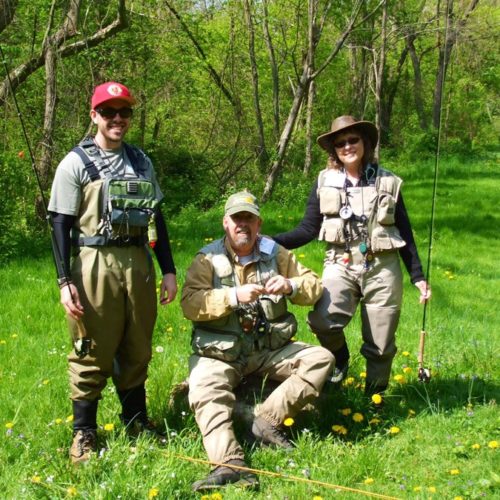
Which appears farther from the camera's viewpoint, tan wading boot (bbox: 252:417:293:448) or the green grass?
tan wading boot (bbox: 252:417:293:448)

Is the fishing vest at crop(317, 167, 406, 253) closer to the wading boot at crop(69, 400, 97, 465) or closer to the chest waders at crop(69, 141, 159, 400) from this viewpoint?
the chest waders at crop(69, 141, 159, 400)

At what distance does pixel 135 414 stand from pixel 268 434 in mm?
835

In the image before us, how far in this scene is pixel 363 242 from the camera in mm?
4344

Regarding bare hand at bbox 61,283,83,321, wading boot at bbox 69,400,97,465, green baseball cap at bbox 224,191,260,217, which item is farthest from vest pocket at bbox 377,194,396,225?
wading boot at bbox 69,400,97,465

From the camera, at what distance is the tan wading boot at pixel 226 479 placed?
11.2ft

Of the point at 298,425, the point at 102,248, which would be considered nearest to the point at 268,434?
the point at 298,425

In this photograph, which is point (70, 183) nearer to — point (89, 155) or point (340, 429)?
point (89, 155)

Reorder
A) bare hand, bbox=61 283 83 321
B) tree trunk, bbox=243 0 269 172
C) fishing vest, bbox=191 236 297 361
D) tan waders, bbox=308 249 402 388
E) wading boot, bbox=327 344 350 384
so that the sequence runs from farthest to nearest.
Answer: tree trunk, bbox=243 0 269 172 → wading boot, bbox=327 344 350 384 → tan waders, bbox=308 249 402 388 → fishing vest, bbox=191 236 297 361 → bare hand, bbox=61 283 83 321

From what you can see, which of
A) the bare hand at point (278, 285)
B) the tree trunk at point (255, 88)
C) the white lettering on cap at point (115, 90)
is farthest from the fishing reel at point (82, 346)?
the tree trunk at point (255, 88)

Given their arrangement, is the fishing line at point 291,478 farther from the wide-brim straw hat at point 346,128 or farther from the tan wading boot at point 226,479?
the wide-brim straw hat at point 346,128

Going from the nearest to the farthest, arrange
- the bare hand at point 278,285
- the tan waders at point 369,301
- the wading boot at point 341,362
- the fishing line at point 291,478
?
the fishing line at point 291,478 → the bare hand at point 278,285 → the tan waders at point 369,301 → the wading boot at point 341,362

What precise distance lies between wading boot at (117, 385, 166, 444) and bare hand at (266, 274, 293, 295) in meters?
1.00

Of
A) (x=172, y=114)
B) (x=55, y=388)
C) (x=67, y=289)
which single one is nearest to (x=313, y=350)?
(x=67, y=289)

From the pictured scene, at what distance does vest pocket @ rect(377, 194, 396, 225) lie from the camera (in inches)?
168
